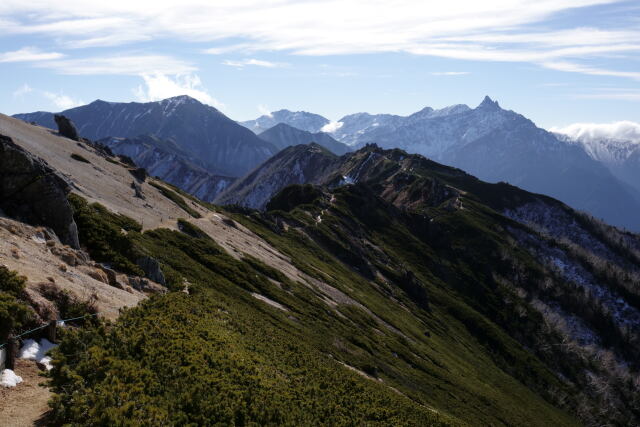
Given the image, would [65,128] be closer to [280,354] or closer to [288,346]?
[288,346]

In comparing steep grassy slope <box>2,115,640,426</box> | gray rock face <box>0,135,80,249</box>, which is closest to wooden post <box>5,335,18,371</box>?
steep grassy slope <box>2,115,640,426</box>

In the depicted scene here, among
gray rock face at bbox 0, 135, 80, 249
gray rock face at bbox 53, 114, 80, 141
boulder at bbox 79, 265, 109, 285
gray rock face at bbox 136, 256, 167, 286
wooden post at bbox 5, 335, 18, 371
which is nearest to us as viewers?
wooden post at bbox 5, 335, 18, 371

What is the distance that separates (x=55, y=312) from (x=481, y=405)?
265 ft

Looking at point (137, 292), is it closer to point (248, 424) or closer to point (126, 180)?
point (248, 424)

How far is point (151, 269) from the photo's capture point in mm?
44938

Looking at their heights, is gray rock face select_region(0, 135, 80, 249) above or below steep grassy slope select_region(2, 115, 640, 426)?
above

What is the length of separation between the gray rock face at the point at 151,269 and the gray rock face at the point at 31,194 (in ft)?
19.9

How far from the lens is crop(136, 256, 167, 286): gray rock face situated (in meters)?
44.6

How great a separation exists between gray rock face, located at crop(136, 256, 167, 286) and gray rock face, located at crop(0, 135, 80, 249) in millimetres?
6071

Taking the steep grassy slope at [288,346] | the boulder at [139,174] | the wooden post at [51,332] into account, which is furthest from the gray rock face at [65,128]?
the wooden post at [51,332]

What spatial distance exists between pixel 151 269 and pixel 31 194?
12252mm

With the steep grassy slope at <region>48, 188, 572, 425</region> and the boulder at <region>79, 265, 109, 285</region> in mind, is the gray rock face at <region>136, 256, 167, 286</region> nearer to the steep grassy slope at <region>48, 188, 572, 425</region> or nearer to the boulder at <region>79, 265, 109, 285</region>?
the steep grassy slope at <region>48, 188, 572, 425</region>

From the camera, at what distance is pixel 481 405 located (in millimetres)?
86250

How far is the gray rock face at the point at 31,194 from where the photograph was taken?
3938 cm
